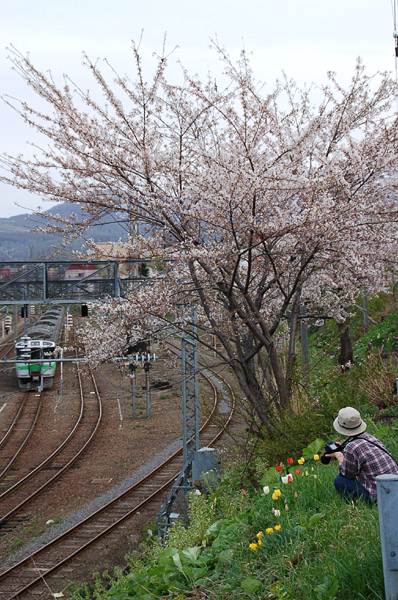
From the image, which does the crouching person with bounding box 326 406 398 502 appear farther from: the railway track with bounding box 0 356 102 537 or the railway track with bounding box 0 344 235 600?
the railway track with bounding box 0 356 102 537

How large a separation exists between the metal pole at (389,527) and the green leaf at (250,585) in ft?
3.24

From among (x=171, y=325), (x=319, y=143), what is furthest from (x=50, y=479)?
(x=319, y=143)

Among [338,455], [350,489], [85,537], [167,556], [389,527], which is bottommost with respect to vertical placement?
[85,537]

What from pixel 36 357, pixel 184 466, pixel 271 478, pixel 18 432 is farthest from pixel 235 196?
pixel 36 357

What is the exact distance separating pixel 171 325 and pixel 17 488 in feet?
34.8

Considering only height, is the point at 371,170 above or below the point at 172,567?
above

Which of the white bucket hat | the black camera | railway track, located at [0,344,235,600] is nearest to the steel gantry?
railway track, located at [0,344,235,600]

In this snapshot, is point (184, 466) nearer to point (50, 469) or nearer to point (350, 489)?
point (50, 469)

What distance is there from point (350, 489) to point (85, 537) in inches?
399

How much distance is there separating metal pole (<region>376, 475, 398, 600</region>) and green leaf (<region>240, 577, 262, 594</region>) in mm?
988

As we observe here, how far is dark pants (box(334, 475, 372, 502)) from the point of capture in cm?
490

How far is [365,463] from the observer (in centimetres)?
495

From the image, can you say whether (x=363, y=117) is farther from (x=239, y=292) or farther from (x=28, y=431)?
(x=28, y=431)

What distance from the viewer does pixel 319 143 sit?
29.7 feet
